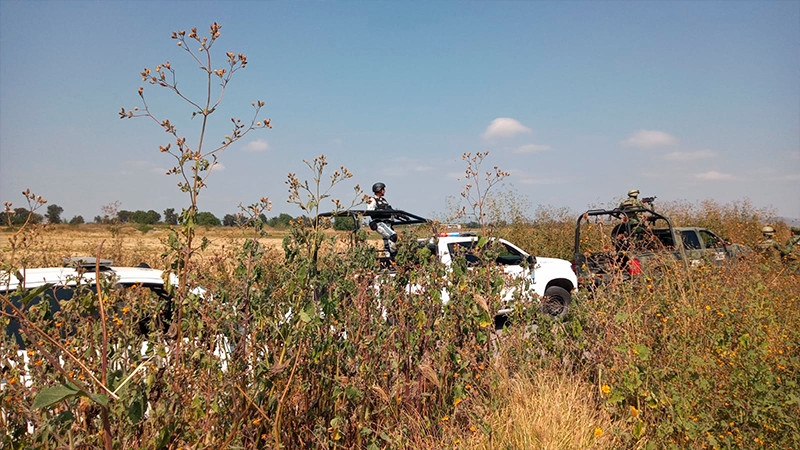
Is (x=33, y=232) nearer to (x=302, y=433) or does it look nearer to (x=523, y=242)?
(x=302, y=433)

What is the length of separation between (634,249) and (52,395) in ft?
18.8

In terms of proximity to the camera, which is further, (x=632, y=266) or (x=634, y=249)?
(x=634, y=249)

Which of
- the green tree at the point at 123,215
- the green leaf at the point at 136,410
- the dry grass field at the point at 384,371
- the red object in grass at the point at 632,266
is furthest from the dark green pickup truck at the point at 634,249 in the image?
the green tree at the point at 123,215

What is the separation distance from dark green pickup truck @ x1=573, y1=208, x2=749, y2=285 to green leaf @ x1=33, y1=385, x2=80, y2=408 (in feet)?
13.7

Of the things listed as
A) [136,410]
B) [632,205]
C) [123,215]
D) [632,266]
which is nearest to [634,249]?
[632,266]

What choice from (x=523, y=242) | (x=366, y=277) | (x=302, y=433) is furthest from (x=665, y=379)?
(x=523, y=242)

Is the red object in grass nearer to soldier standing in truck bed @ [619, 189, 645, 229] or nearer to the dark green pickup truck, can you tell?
the dark green pickup truck

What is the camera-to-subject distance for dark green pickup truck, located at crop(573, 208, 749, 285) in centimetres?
506

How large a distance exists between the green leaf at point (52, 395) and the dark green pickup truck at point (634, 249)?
4179 millimetres

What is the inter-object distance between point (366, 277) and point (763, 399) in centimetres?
253

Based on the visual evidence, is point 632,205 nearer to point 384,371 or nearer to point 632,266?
point 632,266

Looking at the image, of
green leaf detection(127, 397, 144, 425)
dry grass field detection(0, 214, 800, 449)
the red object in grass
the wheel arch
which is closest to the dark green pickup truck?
the red object in grass

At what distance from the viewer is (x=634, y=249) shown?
5656 millimetres

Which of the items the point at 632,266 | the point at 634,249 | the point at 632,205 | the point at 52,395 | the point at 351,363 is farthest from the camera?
the point at 632,205
